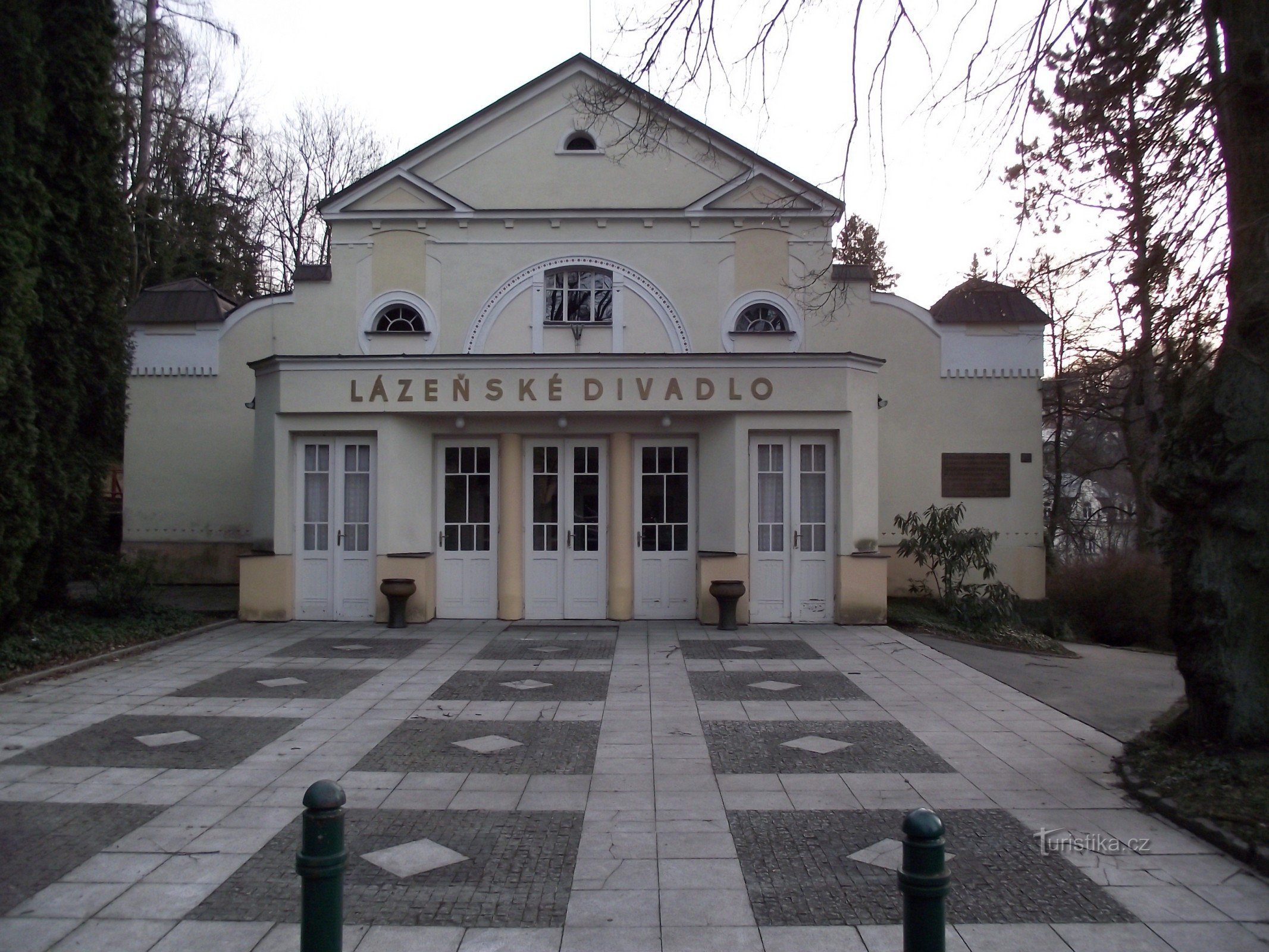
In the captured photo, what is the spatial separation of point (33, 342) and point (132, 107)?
7629 millimetres

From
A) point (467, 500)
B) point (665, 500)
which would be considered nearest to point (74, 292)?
point (467, 500)

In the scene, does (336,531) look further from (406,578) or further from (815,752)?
(815,752)

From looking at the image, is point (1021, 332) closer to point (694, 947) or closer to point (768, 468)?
point (768, 468)

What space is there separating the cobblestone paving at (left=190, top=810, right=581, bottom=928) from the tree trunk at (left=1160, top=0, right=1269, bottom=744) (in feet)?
14.2

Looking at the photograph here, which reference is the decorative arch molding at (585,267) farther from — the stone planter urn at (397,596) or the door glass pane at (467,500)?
the stone planter urn at (397,596)

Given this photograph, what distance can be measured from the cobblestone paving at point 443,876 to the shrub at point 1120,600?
Answer: 1307 centimetres

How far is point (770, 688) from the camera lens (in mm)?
9586

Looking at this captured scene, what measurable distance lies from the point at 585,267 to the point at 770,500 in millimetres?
5169

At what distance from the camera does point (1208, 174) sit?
23.0 feet

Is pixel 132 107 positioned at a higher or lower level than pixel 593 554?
higher

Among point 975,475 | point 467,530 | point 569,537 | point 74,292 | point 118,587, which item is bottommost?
point 118,587

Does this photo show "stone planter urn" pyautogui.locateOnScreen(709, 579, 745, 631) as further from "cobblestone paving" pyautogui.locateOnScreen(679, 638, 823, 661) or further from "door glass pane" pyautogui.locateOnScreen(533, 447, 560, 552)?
"door glass pane" pyautogui.locateOnScreen(533, 447, 560, 552)

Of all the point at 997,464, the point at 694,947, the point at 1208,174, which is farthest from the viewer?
the point at 997,464

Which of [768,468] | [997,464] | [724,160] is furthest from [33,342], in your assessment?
[997,464]
